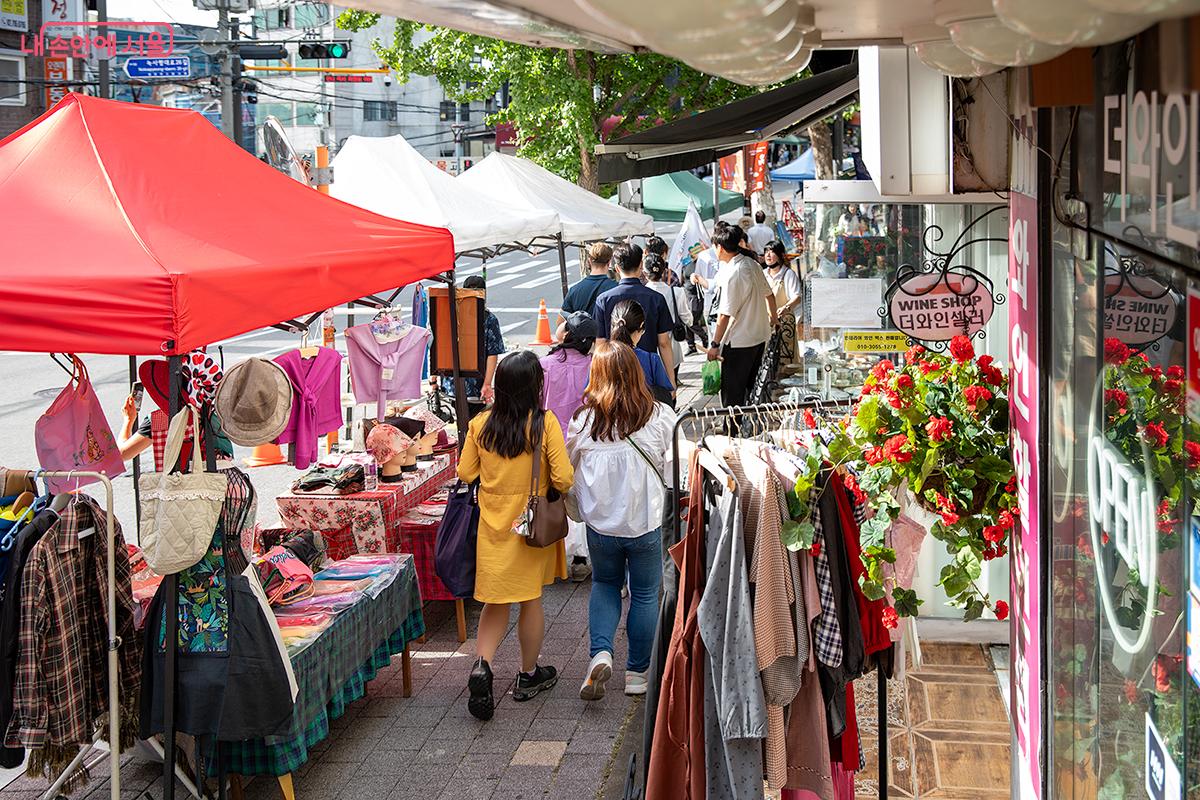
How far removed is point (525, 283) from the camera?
31688 mm

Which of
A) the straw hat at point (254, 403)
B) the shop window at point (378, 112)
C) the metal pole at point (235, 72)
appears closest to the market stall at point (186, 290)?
the straw hat at point (254, 403)

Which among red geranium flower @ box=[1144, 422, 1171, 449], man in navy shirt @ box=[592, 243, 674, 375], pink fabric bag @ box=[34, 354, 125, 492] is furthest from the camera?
man in navy shirt @ box=[592, 243, 674, 375]

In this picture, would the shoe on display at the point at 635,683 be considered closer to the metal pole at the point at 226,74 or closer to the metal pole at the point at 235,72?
the metal pole at the point at 226,74

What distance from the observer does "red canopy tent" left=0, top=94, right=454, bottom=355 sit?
4297 millimetres

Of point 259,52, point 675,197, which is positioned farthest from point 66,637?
point 675,197

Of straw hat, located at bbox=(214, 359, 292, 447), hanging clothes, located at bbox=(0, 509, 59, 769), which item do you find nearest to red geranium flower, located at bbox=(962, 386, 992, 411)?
hanging clothes, located at bbox=(0, 509, 59, 769)

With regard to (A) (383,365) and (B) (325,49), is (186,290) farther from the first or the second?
(B) (325,49)

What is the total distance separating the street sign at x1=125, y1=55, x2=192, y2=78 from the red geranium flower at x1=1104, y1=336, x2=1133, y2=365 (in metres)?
24.3

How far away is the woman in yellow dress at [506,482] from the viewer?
18.8ft

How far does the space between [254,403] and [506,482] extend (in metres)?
1.68

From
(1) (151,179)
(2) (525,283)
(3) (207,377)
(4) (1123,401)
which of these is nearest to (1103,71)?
(4) (1123,401)

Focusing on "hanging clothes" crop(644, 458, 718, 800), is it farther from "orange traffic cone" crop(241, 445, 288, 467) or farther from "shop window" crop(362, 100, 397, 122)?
"shop window" crop(362, 100, 397, 122)

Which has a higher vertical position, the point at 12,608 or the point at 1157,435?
the point at 1157,435

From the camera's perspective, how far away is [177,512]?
14.9 feet
